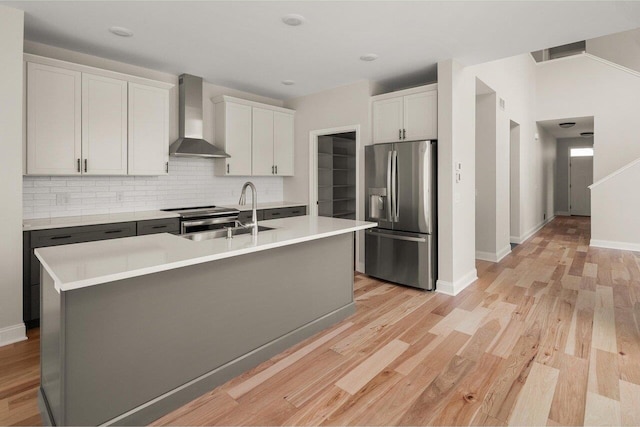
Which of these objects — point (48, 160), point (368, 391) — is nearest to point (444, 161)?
point (368, 391)

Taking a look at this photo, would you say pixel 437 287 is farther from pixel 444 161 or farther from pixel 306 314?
pixel 306 314

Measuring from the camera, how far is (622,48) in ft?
25.8

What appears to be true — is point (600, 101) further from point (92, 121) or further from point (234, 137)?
point (92, 121)

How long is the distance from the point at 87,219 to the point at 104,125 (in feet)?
3.28

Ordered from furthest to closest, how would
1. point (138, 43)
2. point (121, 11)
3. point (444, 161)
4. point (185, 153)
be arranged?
point (185, 153) < point (444, 161) < point (138, 43) < point (121, 11)

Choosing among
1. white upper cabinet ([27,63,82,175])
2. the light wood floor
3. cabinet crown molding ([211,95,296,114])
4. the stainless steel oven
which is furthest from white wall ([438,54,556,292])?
white upper cabinet ([27,63,82,175])

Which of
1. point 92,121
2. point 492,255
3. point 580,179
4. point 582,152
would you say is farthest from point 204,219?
point 582,152

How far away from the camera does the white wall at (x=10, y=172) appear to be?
279cm

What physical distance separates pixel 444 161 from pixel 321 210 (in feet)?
7.88

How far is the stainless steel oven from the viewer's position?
4.06 metres

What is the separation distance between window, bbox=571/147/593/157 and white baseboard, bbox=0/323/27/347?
46.7 feet

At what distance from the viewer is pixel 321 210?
589cm

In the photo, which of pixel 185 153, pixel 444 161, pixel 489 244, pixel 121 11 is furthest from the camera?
pixel 489 244

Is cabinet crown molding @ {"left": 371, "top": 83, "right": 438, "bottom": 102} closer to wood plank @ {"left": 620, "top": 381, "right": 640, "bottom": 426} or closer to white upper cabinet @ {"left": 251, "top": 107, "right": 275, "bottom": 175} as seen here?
white upper cabinet @ {"left": 251, "top": 107, "right": 275, "bottom": 175}
